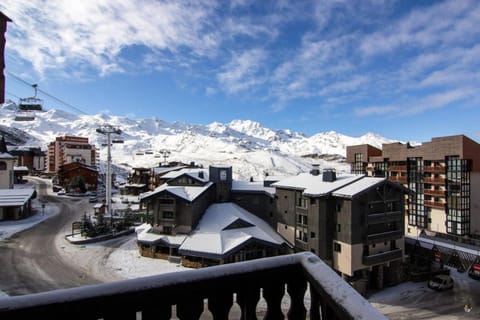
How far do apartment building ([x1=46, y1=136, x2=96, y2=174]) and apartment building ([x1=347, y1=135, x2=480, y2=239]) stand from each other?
88.0m

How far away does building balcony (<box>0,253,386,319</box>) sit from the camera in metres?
1.94

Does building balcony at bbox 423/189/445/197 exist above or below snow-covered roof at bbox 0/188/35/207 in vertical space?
above

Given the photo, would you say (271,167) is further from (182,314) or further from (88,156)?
(182,314)

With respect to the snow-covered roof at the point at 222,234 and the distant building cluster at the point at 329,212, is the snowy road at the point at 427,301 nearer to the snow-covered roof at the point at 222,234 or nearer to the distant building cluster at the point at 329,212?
the distant building cluster at the point at 329,212

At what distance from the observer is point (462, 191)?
34.8 m

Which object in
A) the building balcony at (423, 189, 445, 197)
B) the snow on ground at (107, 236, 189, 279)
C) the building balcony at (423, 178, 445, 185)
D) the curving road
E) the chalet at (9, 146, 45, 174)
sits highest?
the chalet at (9, 146, 45, 174)

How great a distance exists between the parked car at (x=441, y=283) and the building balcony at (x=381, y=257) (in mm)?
3405

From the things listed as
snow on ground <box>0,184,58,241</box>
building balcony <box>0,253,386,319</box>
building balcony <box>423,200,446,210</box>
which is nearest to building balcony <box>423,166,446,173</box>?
building balcony <box>423,200,446,210</box>

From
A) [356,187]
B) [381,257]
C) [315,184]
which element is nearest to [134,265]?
[315,184]

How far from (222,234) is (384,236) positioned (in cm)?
1540

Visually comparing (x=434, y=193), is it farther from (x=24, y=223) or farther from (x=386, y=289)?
(x=24, y=223)

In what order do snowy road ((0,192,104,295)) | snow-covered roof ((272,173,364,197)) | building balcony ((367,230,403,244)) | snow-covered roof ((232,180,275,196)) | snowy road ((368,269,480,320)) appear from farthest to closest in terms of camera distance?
snow-covered roof ((232,180,275,196)) < snow-covered roof ((272,173,364,197)) < building balcony ((367,230,403,244)) < snowy road ((368,269,480,320)) < snowy road ((0,192,104,295))

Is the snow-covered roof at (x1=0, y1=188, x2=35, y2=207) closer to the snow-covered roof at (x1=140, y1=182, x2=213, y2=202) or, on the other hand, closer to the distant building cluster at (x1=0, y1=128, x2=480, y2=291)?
the distant building cluster at (x1=0, y1=128, x2=480, y2=291)

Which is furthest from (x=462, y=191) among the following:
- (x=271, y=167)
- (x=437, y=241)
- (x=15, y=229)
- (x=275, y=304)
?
(x=271, y=167)
